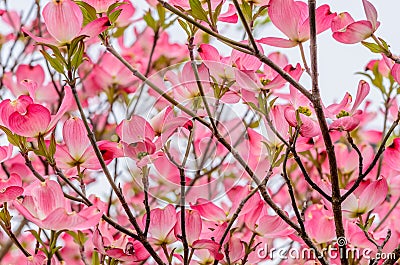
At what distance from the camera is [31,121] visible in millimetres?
594

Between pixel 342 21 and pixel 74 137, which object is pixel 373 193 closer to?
pixel 342 21

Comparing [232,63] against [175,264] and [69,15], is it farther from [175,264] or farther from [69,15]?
[175,264]

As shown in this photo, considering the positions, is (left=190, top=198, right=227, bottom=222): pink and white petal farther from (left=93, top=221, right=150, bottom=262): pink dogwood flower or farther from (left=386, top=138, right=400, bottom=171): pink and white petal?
(left=386, top=138, right=400, bottom=171): pink and white petal

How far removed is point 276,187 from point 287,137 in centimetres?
58

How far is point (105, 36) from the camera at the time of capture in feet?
2.08

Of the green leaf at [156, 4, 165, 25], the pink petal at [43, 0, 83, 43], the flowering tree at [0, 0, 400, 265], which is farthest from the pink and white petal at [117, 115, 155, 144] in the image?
the green leaf at [156, 4, 165, 25]

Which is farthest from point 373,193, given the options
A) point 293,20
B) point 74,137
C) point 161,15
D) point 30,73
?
point 30,73

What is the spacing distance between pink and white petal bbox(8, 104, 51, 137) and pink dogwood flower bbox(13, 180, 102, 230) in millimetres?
55

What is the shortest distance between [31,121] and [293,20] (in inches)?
11.2

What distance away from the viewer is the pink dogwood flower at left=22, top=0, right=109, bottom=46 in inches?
22.8

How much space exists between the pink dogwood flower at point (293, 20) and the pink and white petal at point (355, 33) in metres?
0.03

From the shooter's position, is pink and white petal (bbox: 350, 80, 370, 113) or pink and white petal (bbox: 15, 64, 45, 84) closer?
pink and white petal (bbox: 350, 80, 370, 113)

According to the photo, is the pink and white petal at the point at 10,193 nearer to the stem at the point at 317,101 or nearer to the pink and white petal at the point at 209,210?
the pink and white petal at the point at 209,210

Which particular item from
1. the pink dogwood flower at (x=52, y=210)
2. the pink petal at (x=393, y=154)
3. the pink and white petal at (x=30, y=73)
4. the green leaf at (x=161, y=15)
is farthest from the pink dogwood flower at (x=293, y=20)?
the pink and white petal at (x=30, y=73)
